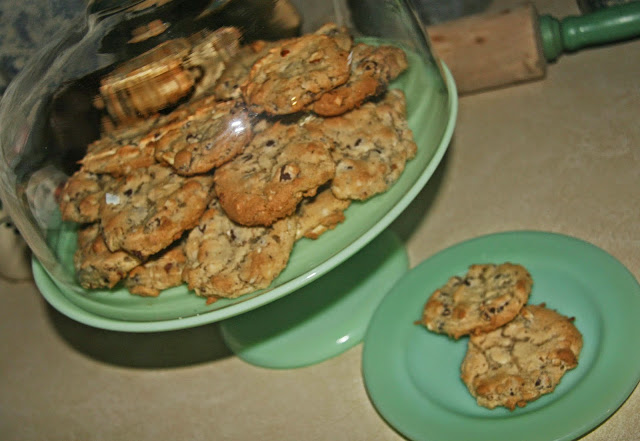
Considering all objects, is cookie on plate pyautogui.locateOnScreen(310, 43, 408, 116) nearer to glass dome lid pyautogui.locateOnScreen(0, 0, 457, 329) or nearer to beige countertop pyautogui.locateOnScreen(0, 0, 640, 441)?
glass dome lid pyautogui.locateOnScreen(0, 0, 457, 329)

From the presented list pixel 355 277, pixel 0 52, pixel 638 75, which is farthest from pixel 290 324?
pixel 0 52

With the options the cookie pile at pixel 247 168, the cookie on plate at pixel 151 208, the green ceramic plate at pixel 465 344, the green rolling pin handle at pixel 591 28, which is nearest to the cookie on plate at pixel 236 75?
the cookie pile at pixel 247 168

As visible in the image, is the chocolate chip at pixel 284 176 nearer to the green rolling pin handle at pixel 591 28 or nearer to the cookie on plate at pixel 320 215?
the cookie on plate at pixel 320 215

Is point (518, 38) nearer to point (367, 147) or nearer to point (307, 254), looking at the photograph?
point (367, 147)

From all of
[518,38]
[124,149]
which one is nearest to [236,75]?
[124,149]

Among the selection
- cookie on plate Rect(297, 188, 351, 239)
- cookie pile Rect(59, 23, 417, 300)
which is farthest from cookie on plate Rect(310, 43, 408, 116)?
cookie on plate Rect(297, 188, 351, 239)

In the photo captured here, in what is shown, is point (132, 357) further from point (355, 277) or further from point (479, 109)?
point (479, 109)

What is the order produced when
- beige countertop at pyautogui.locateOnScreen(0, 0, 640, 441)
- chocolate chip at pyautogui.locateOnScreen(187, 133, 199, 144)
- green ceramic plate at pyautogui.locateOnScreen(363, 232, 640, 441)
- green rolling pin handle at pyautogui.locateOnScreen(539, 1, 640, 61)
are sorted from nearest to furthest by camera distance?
1. green ceramic plate at pyautogui.locateOnScreen(363, 232, 640, 441)
2. chocolate chip at pyautogui.locateOnScreen(187, 133, 199, 144)
3. beige countertop at pyautogui.locateOnScreen(0, 0, 640, 441)
4. green rolling pin handle at pyautogui.locateOnScreen(539, 1, 640, 61)
